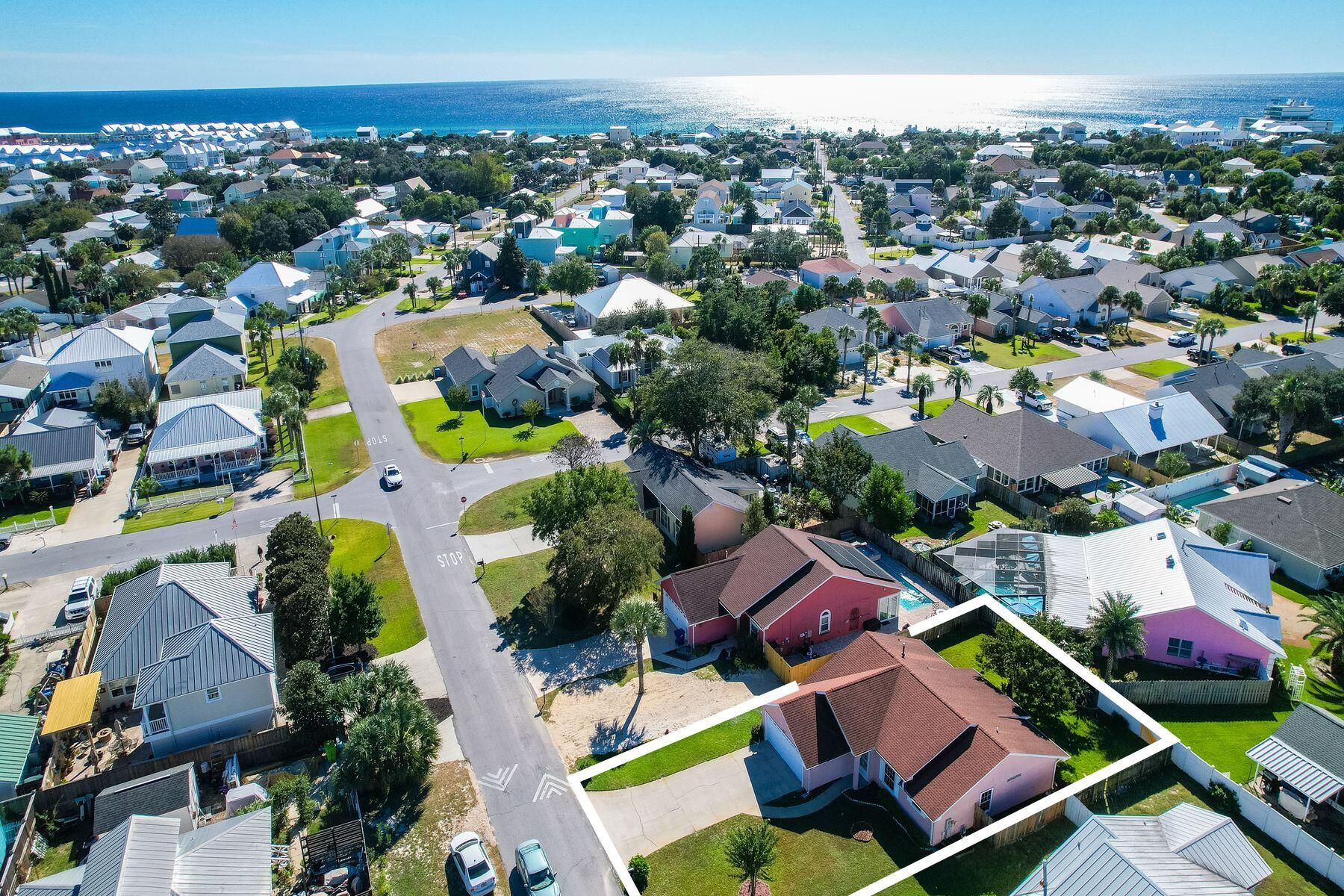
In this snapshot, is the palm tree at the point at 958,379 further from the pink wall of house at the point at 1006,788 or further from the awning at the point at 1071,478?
the pink wall of house at the point at 1006,788

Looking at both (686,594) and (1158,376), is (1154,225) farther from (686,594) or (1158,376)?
Result: (686,594)

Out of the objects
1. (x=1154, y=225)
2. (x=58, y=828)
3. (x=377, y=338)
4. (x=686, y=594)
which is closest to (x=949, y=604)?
(x=686, y=594)

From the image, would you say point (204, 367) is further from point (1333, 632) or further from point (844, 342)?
point (1333, 632)

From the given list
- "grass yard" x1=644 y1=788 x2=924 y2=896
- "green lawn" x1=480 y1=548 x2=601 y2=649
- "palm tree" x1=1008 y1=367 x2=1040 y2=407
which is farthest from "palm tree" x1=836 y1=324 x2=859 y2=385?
"grass yard" x1=644 y1=788 x2=924 y2=896

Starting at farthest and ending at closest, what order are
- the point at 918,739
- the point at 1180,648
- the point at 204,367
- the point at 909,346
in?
1. the point at 909,346
2. the point at 204,367
3. the point at 1180,648
4. the point at 918,739

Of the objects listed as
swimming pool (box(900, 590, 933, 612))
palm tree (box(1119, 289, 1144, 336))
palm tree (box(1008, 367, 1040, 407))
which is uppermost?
palm tree (box(1119, 289, 1144, 336))

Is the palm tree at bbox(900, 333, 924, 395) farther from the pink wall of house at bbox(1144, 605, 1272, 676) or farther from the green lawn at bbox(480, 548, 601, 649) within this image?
the green lawn at bbox(480, 548, 601, 649)

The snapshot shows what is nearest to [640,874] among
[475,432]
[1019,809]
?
[1019,809]
